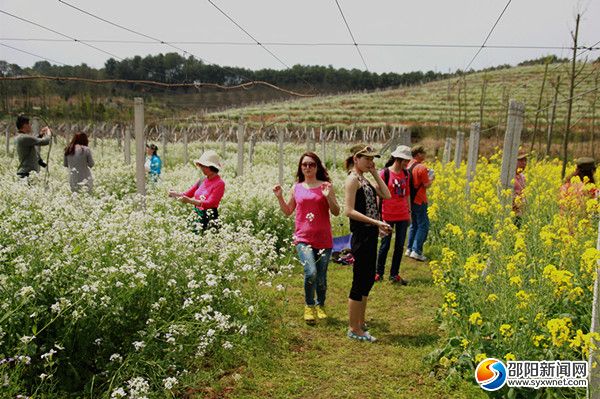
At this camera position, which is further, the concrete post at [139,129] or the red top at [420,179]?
the red top at [420,179]

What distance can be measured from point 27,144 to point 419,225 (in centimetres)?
625

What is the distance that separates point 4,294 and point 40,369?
590 mm

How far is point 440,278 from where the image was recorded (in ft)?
15.0

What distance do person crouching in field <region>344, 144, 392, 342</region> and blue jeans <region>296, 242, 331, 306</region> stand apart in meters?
0.42

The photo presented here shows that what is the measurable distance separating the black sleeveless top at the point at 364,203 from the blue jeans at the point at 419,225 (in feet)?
10.3

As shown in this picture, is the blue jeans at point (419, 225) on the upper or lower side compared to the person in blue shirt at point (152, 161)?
lower

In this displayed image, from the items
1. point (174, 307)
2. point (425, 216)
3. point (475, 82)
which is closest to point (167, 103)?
point (425, 216)

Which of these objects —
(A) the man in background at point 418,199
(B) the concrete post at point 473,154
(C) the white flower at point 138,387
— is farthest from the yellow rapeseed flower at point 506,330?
(B) the concrete post at point 473,154
